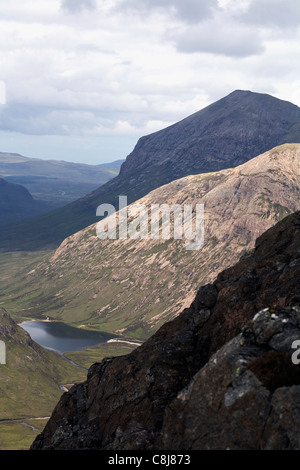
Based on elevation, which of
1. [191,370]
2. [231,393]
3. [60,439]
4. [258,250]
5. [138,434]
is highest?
[258,250]

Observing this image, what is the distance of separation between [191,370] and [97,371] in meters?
23.3

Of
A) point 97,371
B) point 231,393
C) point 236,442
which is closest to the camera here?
point 236,442

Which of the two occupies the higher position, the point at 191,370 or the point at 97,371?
the point at 191,370

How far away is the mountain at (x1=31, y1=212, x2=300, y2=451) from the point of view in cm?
4534

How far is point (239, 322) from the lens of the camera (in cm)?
6950

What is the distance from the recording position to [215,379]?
50469 mm

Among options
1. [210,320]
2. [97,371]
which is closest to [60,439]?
[97,371]

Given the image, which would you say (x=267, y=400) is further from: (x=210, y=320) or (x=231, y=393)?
(x=210, y=320)

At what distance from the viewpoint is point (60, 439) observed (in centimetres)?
6975

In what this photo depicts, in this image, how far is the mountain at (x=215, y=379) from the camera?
45.3 m

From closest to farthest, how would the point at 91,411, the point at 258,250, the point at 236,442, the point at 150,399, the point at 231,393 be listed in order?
the point at 236,442 → the point at 231,393 → the point at 150,399 → the point at 91,411 → the point at 258,250

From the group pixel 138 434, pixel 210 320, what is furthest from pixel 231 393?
pixel 210 320

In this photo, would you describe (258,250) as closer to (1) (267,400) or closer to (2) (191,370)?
(2) (191,370)

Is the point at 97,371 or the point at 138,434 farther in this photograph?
the point at 97,371
